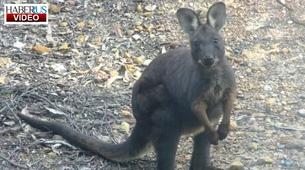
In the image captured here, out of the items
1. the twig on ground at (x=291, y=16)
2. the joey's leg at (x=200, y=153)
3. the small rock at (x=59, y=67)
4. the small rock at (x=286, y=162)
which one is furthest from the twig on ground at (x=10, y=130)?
the twig on ground at (x=291, y=16)

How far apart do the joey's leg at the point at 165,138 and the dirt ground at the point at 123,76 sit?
0.37m

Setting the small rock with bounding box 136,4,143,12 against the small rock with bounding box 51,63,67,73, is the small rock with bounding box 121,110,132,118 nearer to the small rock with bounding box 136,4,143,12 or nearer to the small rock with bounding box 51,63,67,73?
the small rock with bounding box 51,63,67,73

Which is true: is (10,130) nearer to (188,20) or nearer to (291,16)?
(188,20)

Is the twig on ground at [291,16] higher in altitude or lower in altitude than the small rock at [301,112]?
higher

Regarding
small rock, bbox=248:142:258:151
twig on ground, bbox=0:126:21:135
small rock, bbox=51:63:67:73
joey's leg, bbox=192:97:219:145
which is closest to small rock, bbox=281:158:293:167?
small rock, bbox=248:142:258:151

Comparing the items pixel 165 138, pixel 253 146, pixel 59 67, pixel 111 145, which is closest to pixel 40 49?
pixel 59 67

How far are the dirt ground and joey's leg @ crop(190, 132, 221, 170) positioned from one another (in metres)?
0.23

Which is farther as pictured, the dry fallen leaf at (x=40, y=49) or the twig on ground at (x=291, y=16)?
the twig on ground at (x=291, y=16)

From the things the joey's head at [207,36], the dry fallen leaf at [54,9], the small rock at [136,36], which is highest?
the joey's head at [207,36]

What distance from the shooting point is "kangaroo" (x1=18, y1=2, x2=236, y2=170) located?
18.5ft

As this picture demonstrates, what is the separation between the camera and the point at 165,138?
579cm

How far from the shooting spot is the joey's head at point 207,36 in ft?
18.1

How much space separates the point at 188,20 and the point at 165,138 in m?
0.90

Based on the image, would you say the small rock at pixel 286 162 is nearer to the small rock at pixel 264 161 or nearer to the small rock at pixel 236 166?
the small rock at pixel 264 161
